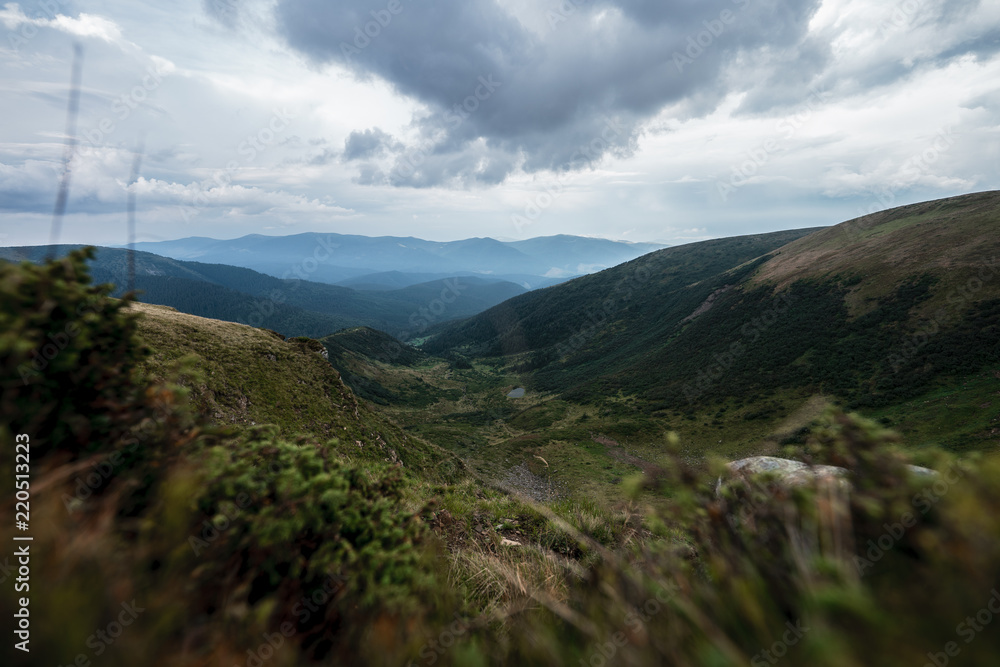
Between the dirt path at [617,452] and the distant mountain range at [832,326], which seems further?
the dirt path at [617,452]

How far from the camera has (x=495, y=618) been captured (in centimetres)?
264

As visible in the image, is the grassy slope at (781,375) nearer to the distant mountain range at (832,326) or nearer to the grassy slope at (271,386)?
the distant mountain range at (832,326)

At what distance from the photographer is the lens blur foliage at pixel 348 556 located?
1227mm

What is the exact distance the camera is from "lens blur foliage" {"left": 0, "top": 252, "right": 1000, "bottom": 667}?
4.02 feet

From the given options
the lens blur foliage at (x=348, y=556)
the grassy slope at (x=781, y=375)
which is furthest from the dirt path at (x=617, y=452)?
the lens blur foliage at (x=348, y=556)

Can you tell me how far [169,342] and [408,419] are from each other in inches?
2651

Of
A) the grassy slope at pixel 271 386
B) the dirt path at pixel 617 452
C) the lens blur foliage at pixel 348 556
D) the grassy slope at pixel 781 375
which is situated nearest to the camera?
the lens blur foliage at pixel 348 556

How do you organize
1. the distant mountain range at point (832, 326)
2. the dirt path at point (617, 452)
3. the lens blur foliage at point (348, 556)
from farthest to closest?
the dirt path at point (617, 452)
the distant mountain range at point (832, 326)
the lens blur foliage at point (348, 556)

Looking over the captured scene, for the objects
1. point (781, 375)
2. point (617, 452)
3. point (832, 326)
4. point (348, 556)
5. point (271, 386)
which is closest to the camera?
point (348, 556)

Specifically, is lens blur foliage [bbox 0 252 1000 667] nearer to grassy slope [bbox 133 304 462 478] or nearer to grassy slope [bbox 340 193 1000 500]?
grassy slope [bbox 133 304 462 478]

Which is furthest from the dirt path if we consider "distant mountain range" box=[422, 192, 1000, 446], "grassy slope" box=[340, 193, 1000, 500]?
"distant mountain range" box=[422, 192, 1000, 446]

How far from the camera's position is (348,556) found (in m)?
2.28

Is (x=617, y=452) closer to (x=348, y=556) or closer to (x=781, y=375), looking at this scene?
(x=781, y=375)

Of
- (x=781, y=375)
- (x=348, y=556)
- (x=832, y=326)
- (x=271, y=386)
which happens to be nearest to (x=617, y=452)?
(x=781, y=375)
